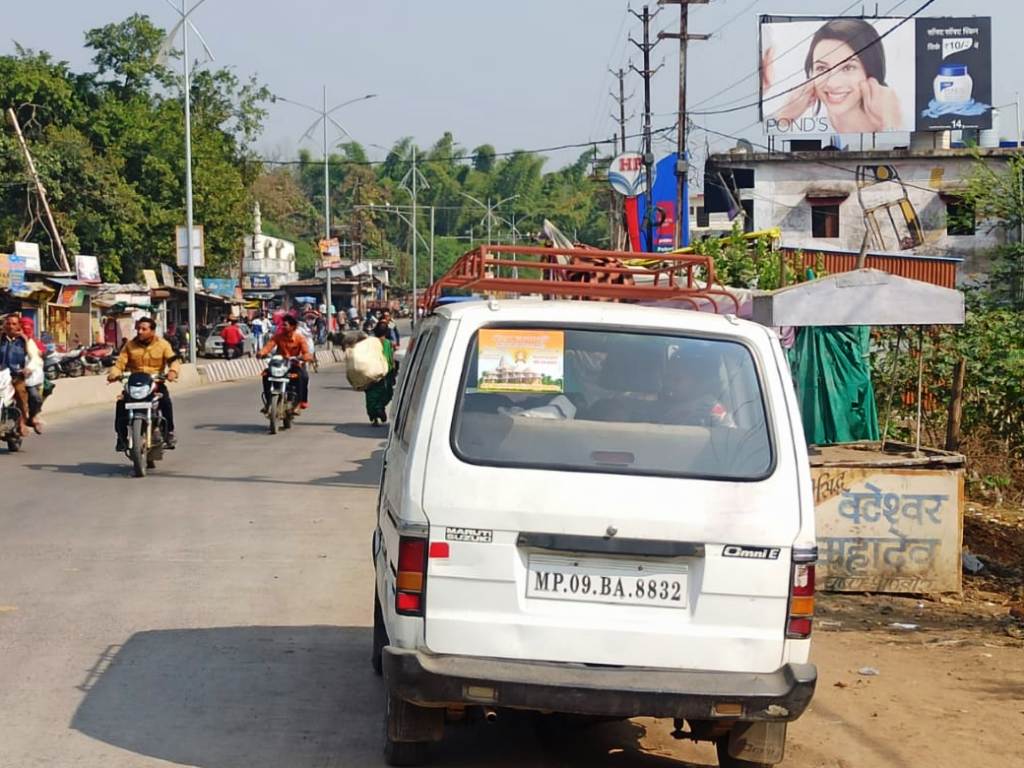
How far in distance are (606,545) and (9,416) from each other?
1477 centimetres

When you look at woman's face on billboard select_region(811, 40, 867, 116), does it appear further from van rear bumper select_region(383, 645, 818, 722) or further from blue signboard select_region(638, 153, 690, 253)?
van rear bumper select_region(383, 645, 818, 722)

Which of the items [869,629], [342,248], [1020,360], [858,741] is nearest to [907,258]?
[1020,360]

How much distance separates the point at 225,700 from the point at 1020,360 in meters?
9.43

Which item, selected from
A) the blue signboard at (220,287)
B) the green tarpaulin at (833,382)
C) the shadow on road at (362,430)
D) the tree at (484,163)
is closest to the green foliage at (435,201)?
the tree at (484,163)

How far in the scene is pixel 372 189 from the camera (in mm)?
114188

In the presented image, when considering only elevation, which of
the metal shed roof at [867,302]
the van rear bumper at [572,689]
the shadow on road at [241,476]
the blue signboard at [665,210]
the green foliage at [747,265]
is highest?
the blue signboard at [665,210]

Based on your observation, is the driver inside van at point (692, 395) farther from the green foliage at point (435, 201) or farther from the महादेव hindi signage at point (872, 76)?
the green foliage at point (435, 201)

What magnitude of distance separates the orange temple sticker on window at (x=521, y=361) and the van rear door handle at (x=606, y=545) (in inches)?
24.5

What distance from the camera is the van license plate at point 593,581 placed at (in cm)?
498

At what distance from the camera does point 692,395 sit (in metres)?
5.36

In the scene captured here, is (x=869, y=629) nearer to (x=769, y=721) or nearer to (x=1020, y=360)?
(x=769, y=721)

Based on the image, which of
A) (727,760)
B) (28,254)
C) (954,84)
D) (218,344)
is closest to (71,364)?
(28,254)

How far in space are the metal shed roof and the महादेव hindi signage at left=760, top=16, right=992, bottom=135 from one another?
40667 millimetres

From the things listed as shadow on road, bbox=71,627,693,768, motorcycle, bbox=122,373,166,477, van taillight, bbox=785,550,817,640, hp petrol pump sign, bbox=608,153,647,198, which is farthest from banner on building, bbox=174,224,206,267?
van taillight, bbox=785,550,817,640
